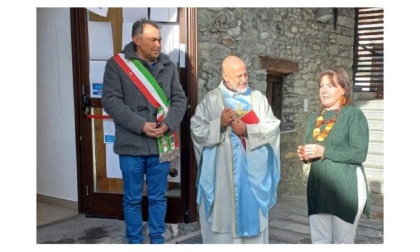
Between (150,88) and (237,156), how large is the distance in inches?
30.9

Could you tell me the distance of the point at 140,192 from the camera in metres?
3.27

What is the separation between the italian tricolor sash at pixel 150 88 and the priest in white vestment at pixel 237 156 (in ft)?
0.86

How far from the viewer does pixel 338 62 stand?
19.1 feet

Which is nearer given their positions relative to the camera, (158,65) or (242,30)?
(158,65)

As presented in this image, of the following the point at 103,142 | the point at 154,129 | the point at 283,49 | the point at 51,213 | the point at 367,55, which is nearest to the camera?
the point at 154,129

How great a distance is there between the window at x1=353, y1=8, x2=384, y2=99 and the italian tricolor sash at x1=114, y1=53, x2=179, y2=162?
425cm

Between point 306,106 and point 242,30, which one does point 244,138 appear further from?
point 306,106

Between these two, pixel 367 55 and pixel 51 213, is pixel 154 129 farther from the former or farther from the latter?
pixel 367 55

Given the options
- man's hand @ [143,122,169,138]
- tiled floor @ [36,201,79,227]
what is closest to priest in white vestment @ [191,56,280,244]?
man's hand @ [143,122,169,138]

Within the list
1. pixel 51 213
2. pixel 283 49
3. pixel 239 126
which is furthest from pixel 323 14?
pixel 51 213

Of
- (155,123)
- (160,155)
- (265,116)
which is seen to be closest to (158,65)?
(155,123)

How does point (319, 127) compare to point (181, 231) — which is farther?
point (181, 231)

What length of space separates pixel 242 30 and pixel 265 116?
1.42 meters

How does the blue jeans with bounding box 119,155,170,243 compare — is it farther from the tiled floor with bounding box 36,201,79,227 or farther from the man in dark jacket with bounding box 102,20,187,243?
the tiled floor with bounding box 36,201,79,227
